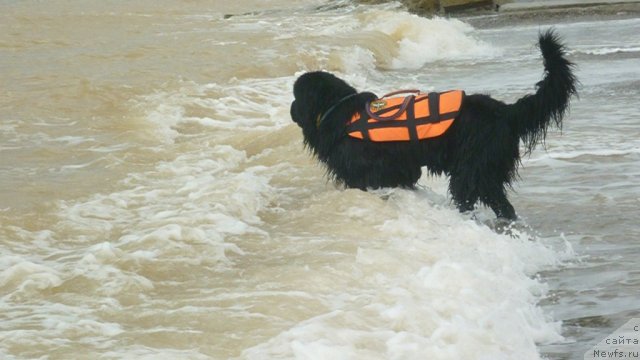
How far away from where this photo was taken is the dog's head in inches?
281

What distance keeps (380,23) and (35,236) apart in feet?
50.5

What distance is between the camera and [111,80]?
1324 centimetres

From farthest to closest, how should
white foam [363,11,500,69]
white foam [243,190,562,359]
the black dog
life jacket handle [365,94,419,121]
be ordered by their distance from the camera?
white foam [363,11,500,69]
life jacket handle [365,94,419,121]
the black dog
white foam [243,190,562,359]

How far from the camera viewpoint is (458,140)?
21.7 ft

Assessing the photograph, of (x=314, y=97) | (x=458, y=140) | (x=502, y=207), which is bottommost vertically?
(x=502, y=207)

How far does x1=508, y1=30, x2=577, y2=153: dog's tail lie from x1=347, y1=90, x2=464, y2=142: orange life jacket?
16.9 inches

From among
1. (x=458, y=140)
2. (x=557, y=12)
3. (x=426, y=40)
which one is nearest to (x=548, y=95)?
(x=458, y=140)

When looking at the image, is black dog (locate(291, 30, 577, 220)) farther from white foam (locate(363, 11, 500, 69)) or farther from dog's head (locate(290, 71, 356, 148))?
white foam (locate(363, 11, 500, 69))

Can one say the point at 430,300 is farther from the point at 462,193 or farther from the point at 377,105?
the point at 377,105

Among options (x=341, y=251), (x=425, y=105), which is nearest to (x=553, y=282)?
(x=341, y=251)

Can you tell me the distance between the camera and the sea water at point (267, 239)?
15.0 feet

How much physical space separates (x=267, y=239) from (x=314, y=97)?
1.31 metres

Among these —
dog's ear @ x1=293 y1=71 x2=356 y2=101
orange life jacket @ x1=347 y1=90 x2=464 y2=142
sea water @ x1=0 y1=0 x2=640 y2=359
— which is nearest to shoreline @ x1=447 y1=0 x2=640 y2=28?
sea water @ x1=0 y1=0 x2=640 y2=359

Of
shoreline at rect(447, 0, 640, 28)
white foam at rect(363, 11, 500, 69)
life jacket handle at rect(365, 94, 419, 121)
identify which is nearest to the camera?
life jacket handle at rect(365, 94, 419, 121)
